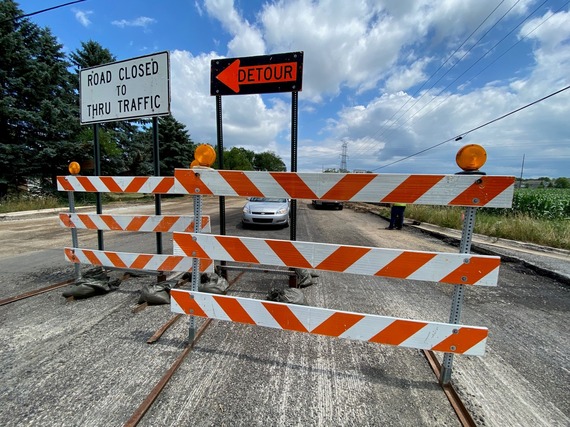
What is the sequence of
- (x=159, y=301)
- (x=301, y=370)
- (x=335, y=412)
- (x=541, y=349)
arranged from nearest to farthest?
(x=335, y=412)
(x=301, y=370)
(x=541, y=349)
(x=159, y=301)

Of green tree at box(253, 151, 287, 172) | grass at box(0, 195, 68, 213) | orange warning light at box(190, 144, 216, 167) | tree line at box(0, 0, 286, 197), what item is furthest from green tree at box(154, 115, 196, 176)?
green tree at box(253, 151, 287, 172)

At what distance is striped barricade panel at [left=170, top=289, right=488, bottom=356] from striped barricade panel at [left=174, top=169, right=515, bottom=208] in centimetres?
96

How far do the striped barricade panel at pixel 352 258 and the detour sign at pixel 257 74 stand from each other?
2.64 meters

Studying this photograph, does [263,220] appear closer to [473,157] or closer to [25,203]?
[473,157]

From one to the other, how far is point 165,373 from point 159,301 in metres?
1.37

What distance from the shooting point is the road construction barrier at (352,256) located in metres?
1.98

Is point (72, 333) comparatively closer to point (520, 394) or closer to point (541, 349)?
point (520, 394)

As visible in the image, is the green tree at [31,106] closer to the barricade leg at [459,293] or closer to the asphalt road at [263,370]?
the asphalt road at [263,370]

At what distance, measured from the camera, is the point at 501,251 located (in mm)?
6531

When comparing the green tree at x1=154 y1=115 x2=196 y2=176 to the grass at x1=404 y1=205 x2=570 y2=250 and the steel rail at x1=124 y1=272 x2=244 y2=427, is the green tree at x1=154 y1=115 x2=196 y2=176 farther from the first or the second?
the steel rail at x1=124 y1=272 x2=244 y2=427

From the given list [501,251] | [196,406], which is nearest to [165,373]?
[196,406]

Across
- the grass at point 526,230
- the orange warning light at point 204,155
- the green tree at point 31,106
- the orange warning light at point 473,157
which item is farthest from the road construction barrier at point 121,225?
the green tree at point 31,106

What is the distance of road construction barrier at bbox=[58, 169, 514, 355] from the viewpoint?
198 cm

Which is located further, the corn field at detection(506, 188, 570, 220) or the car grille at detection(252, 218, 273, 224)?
the corn field at detection(506, 188, 570, 220)
